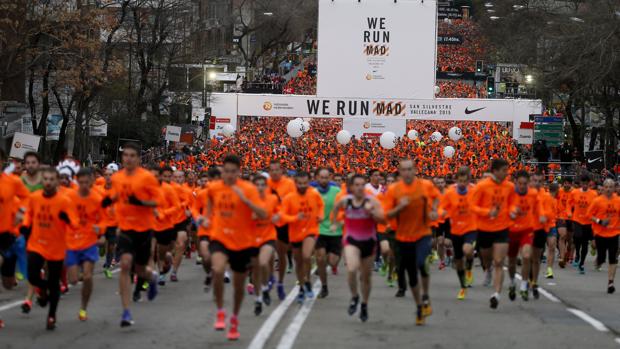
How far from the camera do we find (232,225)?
40.8 ft

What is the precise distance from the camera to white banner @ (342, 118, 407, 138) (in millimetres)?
46156

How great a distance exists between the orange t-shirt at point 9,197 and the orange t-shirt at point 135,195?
102 cm

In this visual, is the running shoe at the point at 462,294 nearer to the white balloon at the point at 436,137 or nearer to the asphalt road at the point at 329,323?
the asphalt road at the point at 329,323

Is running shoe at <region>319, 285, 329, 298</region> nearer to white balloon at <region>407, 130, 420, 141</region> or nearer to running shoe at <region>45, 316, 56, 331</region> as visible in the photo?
running shoe at <region>45, 316, 56, 331</region>

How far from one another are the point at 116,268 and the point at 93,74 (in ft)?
47.4

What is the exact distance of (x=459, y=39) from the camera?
107 m

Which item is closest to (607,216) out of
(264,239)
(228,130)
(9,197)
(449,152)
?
(264,239)

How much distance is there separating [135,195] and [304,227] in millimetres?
3362

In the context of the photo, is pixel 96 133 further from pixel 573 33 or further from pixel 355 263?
pixel 355 263

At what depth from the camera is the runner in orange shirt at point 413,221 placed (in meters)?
13.8

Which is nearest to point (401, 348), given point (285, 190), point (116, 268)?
point (285, 190)

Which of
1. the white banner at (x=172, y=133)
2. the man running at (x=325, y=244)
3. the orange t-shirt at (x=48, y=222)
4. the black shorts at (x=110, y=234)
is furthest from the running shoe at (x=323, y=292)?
the white banner at (x=172, y=133)

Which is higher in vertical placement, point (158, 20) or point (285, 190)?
point (158, 20)

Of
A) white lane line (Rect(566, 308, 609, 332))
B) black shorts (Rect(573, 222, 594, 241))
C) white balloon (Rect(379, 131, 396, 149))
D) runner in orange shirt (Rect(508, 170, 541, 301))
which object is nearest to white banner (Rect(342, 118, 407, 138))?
white balloon (Rect(379, 131, 396, 149))
